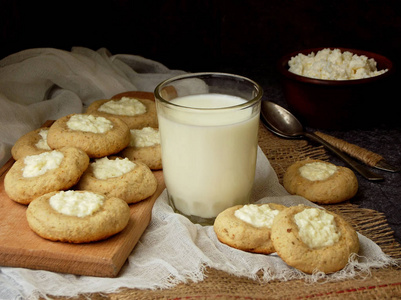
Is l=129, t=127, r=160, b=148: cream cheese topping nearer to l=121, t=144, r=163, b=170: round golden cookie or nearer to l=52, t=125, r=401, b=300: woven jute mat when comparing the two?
l=121, t=144, r=163, b=170: round golden cookie

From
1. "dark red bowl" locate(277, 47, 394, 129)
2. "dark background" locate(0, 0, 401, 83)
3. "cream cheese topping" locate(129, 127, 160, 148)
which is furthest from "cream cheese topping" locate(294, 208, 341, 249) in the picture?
"dark background" locate(0, 0, 401, 83)

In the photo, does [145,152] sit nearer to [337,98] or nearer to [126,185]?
[126,185]

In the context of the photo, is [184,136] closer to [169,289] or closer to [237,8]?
[169,289]

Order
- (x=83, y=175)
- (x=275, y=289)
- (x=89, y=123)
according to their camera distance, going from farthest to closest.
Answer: (x=89, y=123) < (x=83, y=175) < (x=275, y=289)

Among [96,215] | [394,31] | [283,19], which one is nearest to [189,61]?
[283,19]

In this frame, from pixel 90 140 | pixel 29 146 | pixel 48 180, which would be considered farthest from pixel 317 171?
pixel 29 146

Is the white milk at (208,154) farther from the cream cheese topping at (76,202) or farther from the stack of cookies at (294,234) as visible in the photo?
the cream cheese topping at (76,202)
